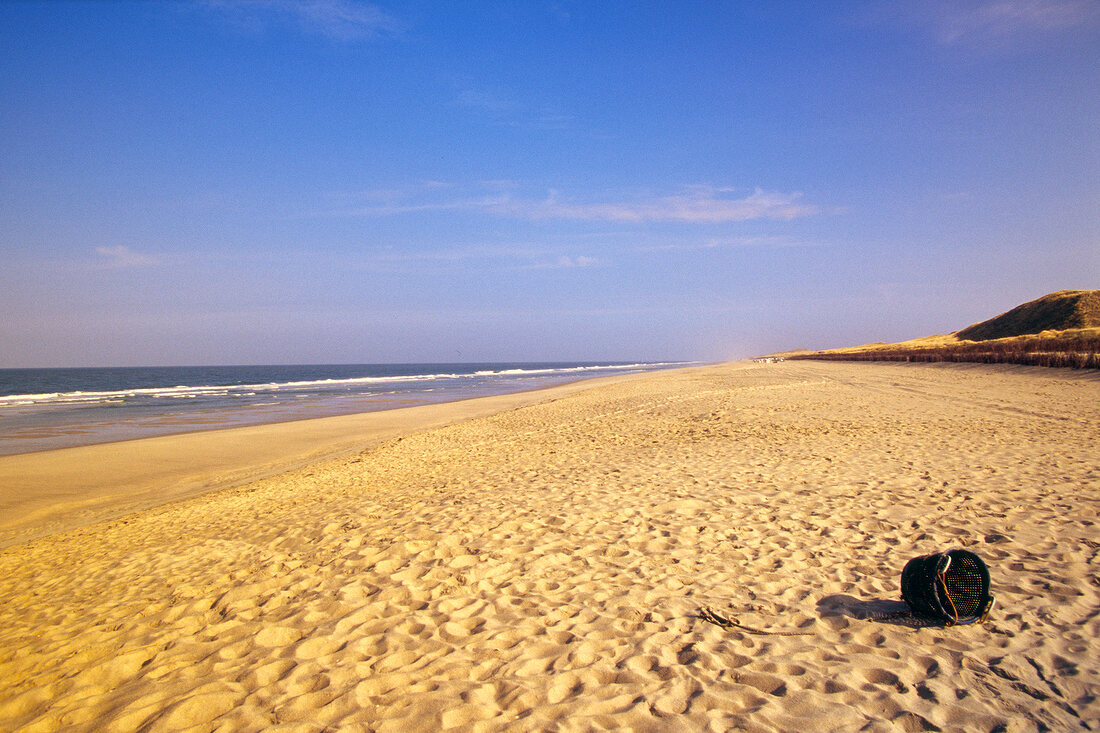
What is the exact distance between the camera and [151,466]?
41.9ft

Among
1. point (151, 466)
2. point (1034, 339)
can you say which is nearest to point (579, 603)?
point (151, 466)

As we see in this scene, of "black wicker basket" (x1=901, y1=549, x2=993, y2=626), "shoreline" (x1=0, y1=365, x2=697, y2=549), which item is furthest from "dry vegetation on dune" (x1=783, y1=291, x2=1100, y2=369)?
"shoreline" (x1=0, y1=365, x2=697, y2=549)

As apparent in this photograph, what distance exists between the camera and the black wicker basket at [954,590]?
150 inches

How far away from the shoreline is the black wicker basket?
10877 millimetres

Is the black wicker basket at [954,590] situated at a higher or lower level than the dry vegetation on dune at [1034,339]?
lower

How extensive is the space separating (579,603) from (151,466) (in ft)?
41.6

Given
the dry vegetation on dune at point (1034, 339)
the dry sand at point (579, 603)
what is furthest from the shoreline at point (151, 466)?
the dry vegetation on dune at point (1034, 339)

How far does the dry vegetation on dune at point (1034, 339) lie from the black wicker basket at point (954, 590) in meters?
26.7

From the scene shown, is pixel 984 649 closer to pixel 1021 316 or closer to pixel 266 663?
pixel 266 663

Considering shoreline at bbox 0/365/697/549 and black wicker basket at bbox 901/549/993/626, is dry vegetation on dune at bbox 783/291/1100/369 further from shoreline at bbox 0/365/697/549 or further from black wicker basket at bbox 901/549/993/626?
shoreline at bbox 0/365/697/549

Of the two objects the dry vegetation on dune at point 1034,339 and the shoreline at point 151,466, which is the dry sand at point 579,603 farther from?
the dry vegetation on dune at point 1034,339

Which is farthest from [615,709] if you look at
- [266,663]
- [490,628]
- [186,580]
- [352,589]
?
[186,580]

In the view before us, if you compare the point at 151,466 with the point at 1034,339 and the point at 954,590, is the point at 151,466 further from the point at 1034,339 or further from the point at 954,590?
the point at 1034,339

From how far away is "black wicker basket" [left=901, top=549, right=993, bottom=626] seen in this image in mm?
3822
